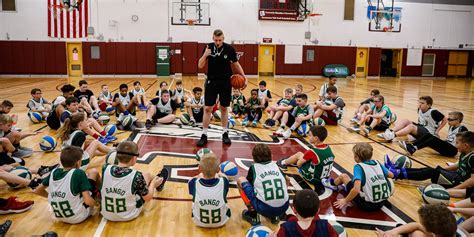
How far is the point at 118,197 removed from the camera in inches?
143

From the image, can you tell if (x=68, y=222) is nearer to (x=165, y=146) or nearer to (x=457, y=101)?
(x=165, y=146)

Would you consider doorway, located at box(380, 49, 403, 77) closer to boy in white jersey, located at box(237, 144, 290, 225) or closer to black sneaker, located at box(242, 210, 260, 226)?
boy in white jersey, located at box(237, 144, 290, 225)

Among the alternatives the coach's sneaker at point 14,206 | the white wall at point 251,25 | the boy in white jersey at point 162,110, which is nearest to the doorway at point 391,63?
the white wall at point 251,25

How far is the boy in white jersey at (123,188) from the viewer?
3.58 m

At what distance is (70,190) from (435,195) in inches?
157

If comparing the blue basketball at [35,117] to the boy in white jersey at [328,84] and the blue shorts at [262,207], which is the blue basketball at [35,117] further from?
the boy in white jersey at [328,84]

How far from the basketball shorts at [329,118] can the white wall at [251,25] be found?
1589cm

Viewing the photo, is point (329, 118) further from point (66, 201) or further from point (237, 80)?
point (66, 201)

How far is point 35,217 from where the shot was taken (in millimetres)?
3873

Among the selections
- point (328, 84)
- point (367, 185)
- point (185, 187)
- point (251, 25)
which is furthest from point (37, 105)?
point (251, 25)

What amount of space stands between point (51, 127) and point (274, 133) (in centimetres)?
490

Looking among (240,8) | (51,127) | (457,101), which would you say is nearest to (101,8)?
(240,8)

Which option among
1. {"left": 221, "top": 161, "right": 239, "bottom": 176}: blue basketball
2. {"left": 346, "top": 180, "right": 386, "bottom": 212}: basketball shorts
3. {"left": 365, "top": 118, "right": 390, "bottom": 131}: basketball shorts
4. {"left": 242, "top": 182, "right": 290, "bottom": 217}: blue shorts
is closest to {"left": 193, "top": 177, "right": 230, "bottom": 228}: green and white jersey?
{"left": 242, "top": 182, "right": 290, "bottom": 217}: blue shorts

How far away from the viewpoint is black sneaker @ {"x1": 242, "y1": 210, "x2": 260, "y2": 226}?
377 cm
